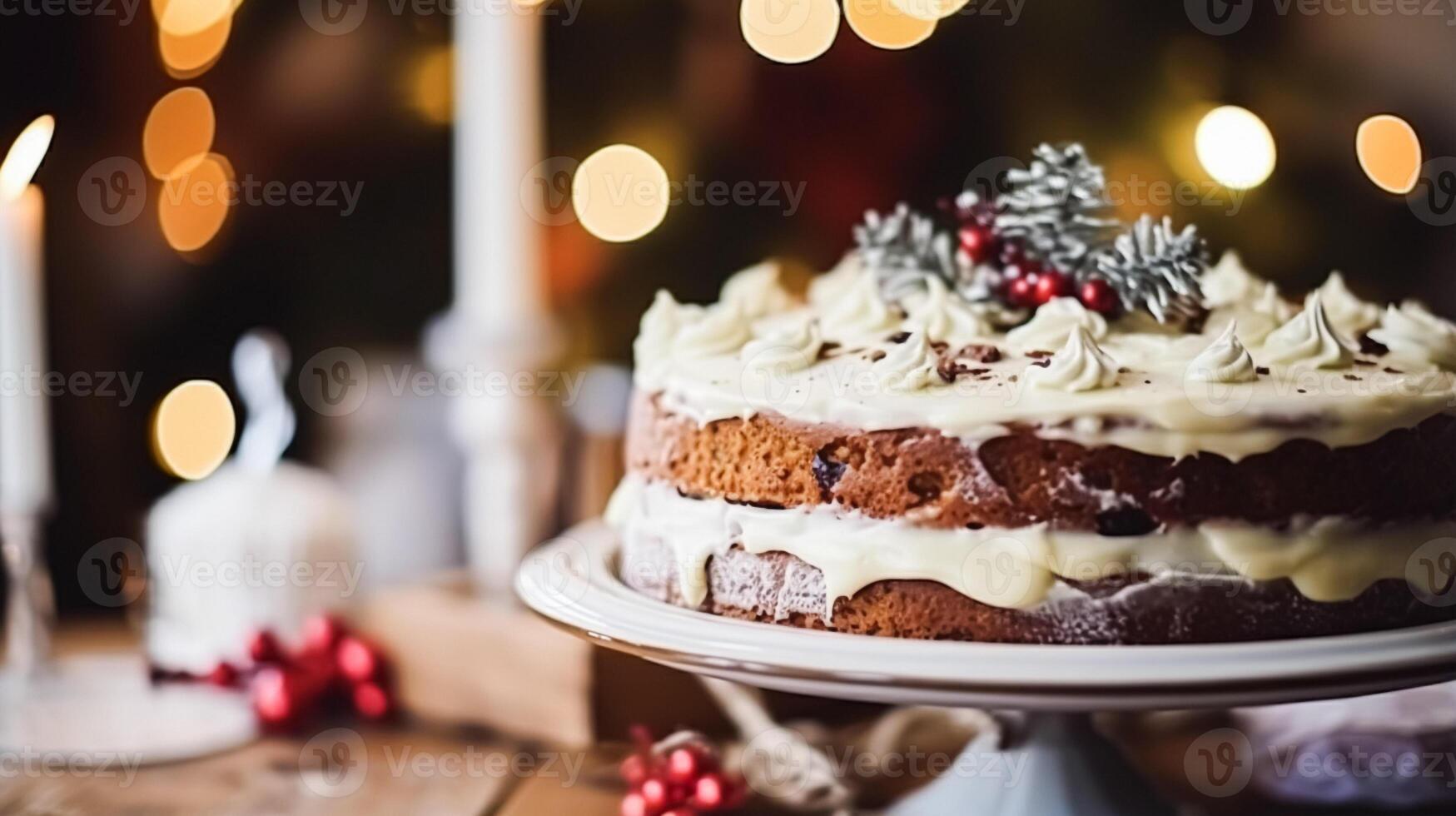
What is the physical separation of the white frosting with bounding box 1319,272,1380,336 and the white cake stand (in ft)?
1.21

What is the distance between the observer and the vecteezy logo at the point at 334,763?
4.75 feet

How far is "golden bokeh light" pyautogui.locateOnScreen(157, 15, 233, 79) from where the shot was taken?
2.24m

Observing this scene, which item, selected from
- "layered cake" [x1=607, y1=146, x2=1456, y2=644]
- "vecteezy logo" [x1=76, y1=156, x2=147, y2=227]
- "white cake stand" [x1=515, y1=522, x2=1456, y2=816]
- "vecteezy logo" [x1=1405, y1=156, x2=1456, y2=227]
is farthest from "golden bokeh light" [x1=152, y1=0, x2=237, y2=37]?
Answer: "vecteezy logo" [x1=1405, y1=156, x2=1456, y2=227]

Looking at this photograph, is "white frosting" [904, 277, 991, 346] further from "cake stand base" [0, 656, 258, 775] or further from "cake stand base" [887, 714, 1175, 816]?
"cake stand base" [0, 656, 258, 775]

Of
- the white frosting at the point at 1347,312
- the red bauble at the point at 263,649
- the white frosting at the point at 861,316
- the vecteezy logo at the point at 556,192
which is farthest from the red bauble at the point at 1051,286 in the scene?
the vecteezy logo at the point at 556,192

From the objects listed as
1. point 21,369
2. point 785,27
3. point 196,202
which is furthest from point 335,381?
point 785,27

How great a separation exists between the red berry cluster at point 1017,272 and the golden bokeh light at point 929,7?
1095 mm

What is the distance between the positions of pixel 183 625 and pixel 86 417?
637 mm

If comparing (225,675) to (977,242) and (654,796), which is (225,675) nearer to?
(654,796)

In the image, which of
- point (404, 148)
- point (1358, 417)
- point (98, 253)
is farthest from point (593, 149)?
point (1358, 417)

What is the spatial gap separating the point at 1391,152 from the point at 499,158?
4.90 ft

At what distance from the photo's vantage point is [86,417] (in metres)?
2.25

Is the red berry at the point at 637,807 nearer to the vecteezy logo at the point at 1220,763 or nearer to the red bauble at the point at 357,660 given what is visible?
the red bauble at the point at 357,660

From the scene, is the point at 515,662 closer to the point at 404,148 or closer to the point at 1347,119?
the point at 404,148
